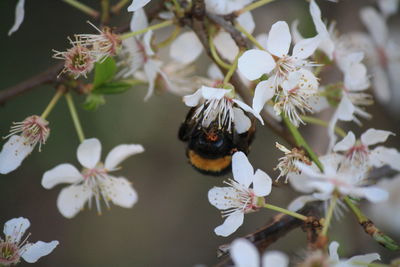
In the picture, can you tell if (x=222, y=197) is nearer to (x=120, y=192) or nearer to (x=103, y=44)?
(x=120, y=192)

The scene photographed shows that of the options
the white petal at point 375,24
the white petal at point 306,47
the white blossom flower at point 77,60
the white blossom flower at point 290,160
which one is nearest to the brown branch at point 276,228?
the white blossom flower at point 290,160

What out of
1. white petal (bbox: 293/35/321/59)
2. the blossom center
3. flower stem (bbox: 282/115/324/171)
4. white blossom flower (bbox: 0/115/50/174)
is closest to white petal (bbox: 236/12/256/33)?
white petal (bbox: 293/35/321/59)

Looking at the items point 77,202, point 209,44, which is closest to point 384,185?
point 209,44

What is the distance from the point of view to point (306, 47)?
5.47 feet

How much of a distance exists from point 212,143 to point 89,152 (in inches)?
16.6

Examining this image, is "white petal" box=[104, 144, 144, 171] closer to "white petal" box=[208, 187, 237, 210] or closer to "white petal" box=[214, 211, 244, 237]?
"white petal" box=[208, 187, 237, 210]

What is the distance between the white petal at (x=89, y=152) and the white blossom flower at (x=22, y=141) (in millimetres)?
123

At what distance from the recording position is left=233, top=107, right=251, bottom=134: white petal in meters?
1.73

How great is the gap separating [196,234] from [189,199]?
245mm

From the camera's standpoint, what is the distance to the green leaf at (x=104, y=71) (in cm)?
179

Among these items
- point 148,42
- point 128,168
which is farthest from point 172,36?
point 128,168

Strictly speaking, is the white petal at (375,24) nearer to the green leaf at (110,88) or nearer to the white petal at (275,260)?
the green leaf at (110,88)

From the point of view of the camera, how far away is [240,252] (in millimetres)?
1202

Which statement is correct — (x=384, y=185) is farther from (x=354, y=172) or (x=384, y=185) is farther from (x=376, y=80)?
(x=354, y=172)
